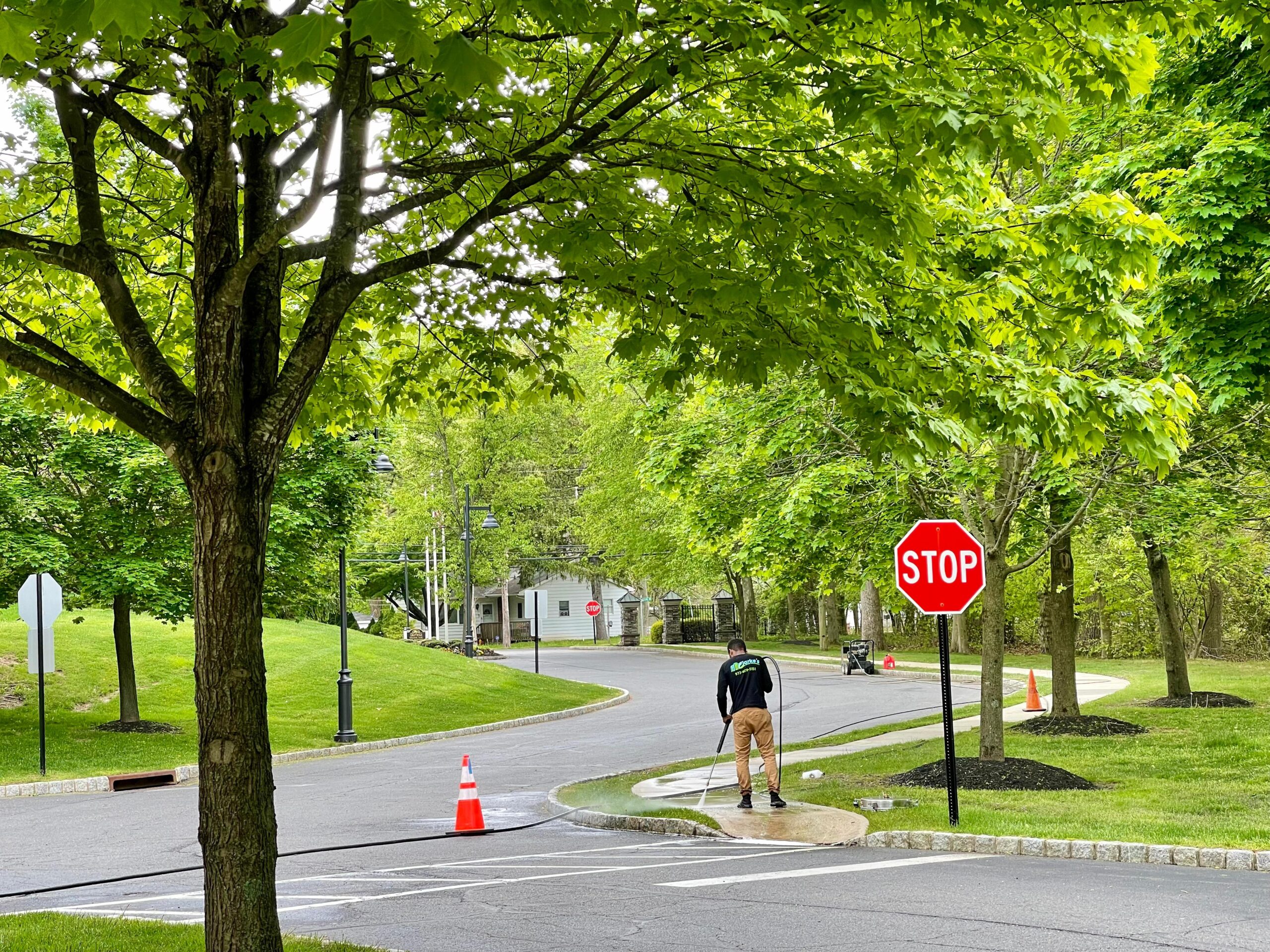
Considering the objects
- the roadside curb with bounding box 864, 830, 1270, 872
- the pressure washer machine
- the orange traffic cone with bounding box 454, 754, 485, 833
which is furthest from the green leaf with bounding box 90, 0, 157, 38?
the pressure washer machine

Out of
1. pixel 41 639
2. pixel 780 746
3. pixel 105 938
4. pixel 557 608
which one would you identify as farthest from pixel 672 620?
pixel 105 938

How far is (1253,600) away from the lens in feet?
137

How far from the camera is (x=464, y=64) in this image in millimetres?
3859

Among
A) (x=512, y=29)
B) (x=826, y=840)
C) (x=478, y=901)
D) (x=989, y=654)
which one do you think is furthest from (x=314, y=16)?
(x=989, y=654)

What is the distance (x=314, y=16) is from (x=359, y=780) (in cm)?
1572

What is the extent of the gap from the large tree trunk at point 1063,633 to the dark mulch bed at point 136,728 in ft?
54.0

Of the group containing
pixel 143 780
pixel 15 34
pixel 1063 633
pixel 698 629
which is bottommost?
pixel 698 629

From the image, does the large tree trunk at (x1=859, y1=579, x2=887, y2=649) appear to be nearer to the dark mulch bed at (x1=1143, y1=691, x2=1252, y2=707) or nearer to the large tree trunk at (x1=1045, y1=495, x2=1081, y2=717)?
the dark mulch bed at (x1=1143, y1=691, x2=1252, y2=707)

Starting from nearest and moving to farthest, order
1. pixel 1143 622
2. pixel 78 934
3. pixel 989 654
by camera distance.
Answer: pixel 78 934 < pixel 989 654 < pixel 1143 622

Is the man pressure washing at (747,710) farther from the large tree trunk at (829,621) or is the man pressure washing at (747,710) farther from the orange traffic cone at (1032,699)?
the large tree trunk at (829,621)

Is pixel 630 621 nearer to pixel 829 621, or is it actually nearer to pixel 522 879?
pixel 829 621

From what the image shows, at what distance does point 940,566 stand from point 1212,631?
35.6 m

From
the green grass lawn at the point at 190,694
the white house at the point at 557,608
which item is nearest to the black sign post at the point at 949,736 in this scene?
the green grass lawn at the point at 190,694

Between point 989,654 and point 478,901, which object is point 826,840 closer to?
point 478,901
